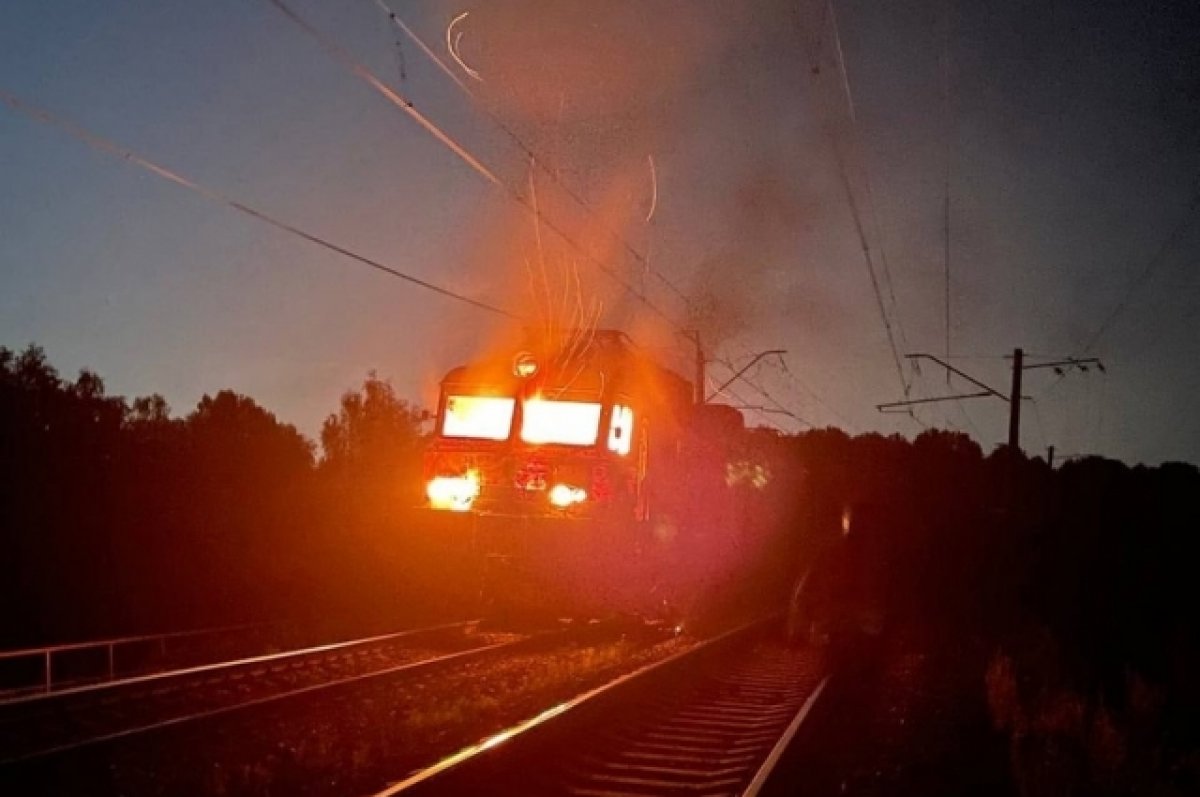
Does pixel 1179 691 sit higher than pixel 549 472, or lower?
lower

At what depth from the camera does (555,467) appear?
2059 centimetres

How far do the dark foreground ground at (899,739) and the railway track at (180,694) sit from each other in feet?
18.5

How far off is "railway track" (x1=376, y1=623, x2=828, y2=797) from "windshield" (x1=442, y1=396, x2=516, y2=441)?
5353 millimetres

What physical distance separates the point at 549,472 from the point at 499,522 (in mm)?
1158

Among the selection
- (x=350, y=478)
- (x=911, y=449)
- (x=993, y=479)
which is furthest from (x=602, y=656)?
(x=911, y=449)

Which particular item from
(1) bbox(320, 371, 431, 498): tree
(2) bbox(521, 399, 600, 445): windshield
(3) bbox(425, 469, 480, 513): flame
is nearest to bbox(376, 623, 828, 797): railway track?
(2) bbox(521, 399, 600, 445): windshield

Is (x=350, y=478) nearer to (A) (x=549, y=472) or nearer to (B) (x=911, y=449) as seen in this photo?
(A) (x=549, y=472)

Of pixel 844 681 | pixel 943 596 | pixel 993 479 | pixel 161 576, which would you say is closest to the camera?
pixel 844 681

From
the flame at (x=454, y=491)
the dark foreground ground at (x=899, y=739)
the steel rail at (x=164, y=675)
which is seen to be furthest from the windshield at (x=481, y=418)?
the dark foreground ground at (x=899, y=739)

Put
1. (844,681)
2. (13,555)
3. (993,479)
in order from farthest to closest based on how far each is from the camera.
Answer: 1. (993,479)
2. (13,555)
3. (844,681)

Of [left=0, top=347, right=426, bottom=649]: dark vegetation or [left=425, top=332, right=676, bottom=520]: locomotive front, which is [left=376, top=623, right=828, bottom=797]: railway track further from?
[left=0, top=347, right=426, bottom=649]: dark vegetation

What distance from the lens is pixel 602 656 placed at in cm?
1959

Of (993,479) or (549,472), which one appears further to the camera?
(993,479)

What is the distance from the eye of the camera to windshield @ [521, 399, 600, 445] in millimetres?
20656
